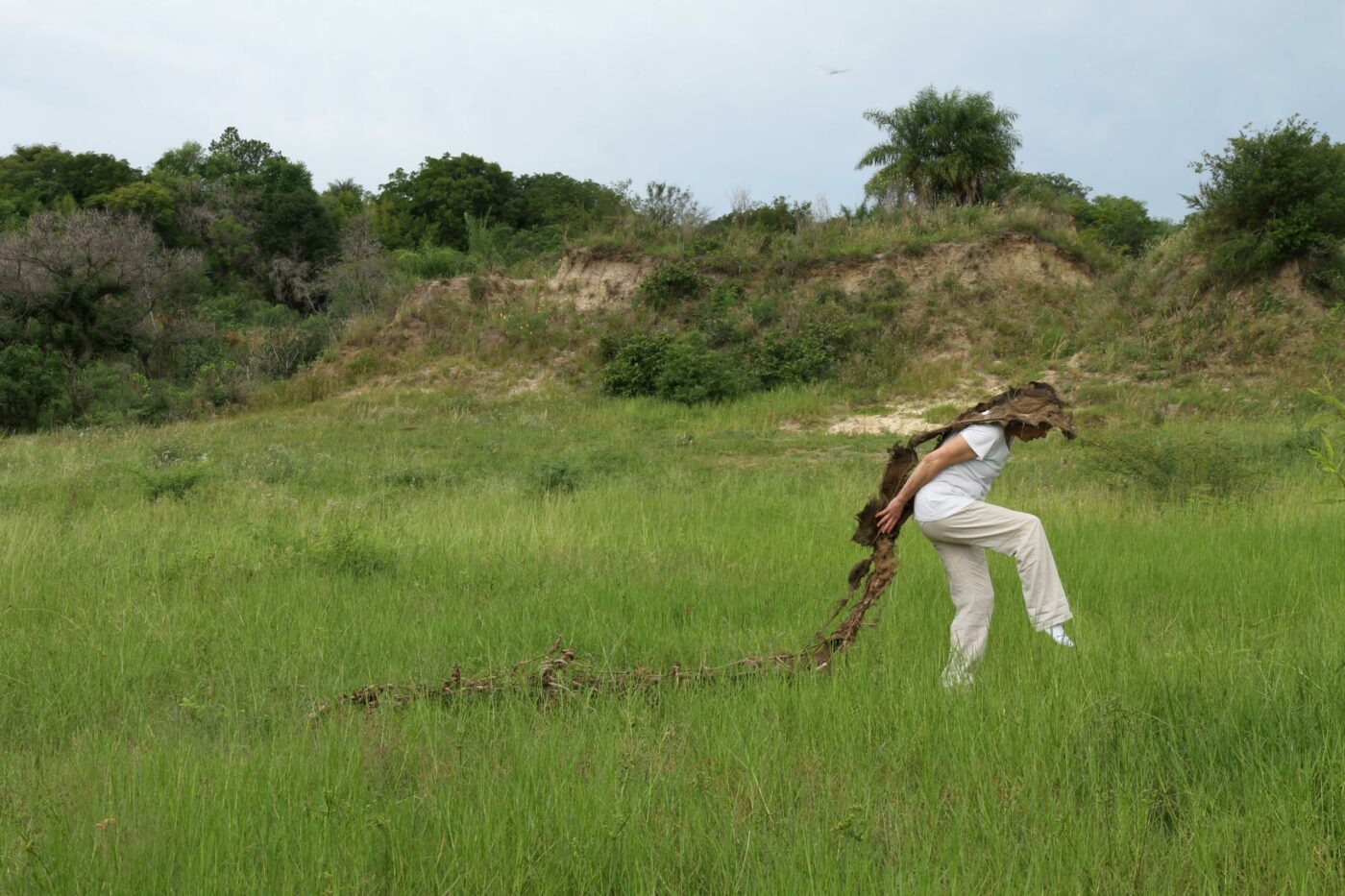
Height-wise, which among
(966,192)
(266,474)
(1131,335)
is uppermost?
(966,192)

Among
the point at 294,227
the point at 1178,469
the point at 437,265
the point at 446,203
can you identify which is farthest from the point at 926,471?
the point at 294,227

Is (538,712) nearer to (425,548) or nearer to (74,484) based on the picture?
(425,548)

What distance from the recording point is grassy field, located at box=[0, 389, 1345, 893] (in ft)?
10.2

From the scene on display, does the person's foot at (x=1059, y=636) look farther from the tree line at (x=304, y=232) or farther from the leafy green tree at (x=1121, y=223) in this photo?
the leafy green tree at (x=1121, y=223)

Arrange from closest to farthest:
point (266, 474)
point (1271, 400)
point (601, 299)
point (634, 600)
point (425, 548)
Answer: point (634, 600)
point (425, 548)
point (266, 474)
point (1271, 400)
point (601, 299)

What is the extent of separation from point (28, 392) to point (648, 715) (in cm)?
2696

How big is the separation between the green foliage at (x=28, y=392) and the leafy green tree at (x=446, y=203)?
25.9m

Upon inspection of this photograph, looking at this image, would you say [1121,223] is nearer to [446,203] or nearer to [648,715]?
[446,203]

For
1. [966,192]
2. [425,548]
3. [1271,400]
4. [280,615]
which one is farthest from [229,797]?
[966,192]

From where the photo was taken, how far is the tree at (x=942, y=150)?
31.9 metres

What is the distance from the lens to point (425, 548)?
346 inches

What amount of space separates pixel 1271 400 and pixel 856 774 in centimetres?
2081

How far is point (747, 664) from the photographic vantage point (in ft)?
16.6

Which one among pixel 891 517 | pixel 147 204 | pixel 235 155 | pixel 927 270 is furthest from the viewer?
pixel 235 155
